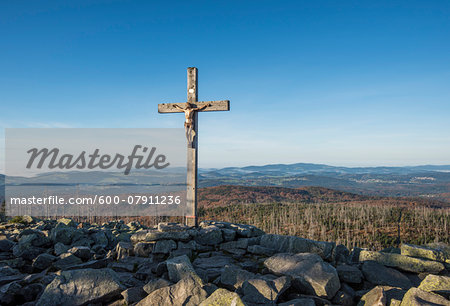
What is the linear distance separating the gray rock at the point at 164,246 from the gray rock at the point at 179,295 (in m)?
3.72

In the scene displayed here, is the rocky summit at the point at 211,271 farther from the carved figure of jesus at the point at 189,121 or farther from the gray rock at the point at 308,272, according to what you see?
Answer: the carved figure of jesus at the point at 189,121

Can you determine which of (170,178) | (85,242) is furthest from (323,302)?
(170,178)

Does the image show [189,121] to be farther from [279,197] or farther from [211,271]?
[279,197]

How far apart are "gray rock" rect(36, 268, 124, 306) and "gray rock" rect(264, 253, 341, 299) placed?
3617 mm

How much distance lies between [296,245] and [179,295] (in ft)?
15.7

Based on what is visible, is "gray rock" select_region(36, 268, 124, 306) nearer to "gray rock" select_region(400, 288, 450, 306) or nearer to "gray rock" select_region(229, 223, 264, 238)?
"gray rock" select_region(400, 288, 450, 306)

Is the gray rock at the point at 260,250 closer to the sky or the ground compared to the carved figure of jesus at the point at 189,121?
closer to the ground

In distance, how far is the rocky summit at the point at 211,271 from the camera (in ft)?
16.0

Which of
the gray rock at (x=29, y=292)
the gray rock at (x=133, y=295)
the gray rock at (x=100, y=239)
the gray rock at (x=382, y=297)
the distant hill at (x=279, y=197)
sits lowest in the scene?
the distant hill at (x=279, y=197)

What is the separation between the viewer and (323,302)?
197 inches

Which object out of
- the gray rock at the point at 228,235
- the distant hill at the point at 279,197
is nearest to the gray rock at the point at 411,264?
the gray rock at the point at 228,235

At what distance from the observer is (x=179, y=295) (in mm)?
4781

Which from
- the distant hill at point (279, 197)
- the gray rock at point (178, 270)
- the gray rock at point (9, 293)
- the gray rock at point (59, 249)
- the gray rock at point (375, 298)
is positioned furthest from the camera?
the distant hill at point (279, 197)

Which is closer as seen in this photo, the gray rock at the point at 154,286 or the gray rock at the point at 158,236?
the gray rock at the point at 154,286
